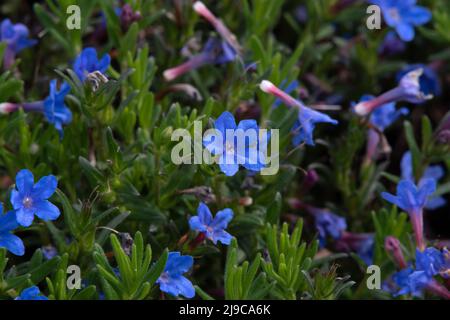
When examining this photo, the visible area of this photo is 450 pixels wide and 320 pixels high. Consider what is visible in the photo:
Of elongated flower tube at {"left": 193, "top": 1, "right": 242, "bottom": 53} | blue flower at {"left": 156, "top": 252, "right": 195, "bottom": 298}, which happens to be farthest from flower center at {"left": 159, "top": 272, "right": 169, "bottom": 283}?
elongated flower tube at {"left": 193, "top": 1, "right": 242, "bottom": 53}

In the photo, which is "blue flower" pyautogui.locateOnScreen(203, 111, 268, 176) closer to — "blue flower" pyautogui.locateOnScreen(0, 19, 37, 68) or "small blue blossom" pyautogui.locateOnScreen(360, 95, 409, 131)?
"small blue blossom" pyautogui.locateOnScreen(360, 95, 409, 131)

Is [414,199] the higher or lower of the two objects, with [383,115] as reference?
lower

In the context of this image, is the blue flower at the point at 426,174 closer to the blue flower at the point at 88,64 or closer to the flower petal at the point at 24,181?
the blue flower at the point at 88,64

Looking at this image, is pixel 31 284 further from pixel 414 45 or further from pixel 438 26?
pixel 414 45

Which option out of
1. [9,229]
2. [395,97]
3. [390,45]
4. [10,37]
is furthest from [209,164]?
[390,45]

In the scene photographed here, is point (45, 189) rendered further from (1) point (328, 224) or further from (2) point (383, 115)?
(2) point (383, 115)

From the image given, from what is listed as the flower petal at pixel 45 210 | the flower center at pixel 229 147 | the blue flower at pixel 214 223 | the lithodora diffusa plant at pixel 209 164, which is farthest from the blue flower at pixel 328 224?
the flower petal at pixel 45 210
